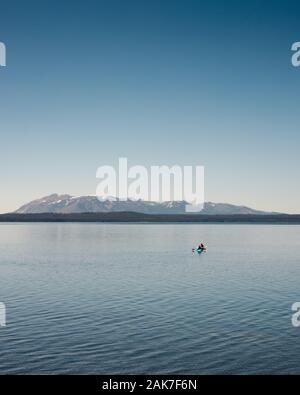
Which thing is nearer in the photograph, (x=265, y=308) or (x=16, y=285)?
(x=265, y=308)

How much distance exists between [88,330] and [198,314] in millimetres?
10884

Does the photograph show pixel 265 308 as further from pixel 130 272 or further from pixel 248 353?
pixel 130 272

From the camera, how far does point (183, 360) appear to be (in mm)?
27344

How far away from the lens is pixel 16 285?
57.3m

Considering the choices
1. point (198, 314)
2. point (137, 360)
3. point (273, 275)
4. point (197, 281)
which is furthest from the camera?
point (273, 275)

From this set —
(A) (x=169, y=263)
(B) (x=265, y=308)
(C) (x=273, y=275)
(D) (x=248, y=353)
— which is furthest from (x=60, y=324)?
(A) (x=169, y=263)
